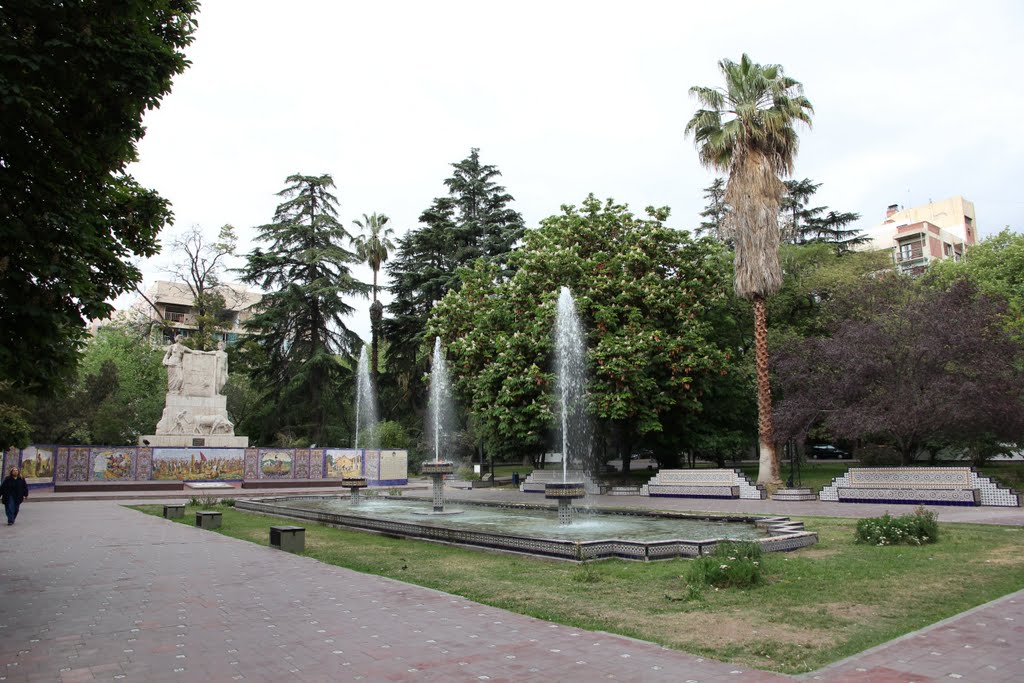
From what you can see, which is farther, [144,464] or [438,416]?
[438,416]

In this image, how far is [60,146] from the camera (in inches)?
292

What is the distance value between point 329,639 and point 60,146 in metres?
5.88

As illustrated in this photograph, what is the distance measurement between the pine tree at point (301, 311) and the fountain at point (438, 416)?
7776mm

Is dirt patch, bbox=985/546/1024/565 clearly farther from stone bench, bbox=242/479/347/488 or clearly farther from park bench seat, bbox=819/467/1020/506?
stone bench, bbox=242/479/347/488

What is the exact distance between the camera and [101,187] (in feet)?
27.8

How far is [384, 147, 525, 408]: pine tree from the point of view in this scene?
4491 cm

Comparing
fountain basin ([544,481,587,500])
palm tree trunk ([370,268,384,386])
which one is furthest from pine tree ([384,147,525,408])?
fountain basin ([544,481,587,500])

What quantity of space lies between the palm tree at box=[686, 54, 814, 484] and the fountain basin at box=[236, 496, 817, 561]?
10.2m

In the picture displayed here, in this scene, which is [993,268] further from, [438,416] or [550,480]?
[438,416]

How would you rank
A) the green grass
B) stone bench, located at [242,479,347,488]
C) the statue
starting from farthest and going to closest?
A: the statue → stone bench, located at [242,479,347,488] → the green grass

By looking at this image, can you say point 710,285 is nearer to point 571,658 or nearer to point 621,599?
point 621,599

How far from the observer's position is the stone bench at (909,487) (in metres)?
19.5

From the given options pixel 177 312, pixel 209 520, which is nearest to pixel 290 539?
pixel 209 520

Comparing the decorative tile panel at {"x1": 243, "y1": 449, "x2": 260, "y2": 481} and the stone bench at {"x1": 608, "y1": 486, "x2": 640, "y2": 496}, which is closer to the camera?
the stone bench at {"x1": 608, "y1": 486, "x2": 640, "y2": 496}
